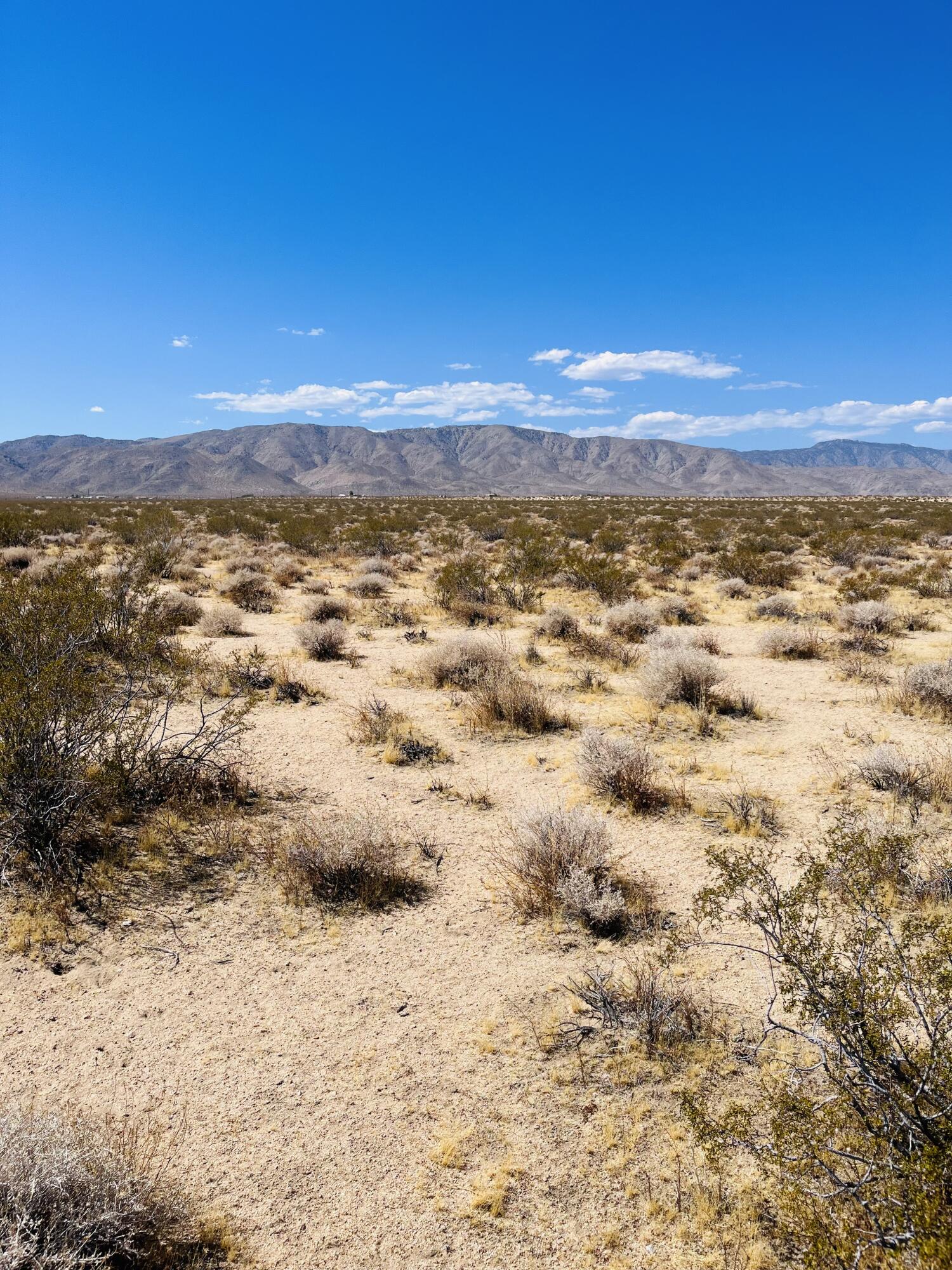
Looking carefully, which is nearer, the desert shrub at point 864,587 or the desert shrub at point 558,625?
the desert shrub at point 558,625

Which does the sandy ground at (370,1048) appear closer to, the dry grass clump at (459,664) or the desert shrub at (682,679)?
the desert shrub at (682,679)

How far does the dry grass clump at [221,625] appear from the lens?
44.0ft

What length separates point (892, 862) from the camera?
4.98 metres

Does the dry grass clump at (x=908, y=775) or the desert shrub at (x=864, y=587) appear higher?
the desert shrub at (x=864, y=587)

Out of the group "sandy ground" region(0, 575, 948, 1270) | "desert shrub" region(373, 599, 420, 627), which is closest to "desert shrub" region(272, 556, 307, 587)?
"desert shrub" region(373, 599, 420, 627)

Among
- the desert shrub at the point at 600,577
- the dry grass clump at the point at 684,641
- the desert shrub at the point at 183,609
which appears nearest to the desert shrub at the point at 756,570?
the desert shrub at the point at 600,577

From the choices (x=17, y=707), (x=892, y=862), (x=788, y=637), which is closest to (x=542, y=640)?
(x=788, y=637)

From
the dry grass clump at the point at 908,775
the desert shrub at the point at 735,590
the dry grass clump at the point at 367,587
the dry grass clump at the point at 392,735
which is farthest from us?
the dry grass clump at the point at 367,587

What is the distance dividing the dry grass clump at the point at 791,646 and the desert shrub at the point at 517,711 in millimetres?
4977

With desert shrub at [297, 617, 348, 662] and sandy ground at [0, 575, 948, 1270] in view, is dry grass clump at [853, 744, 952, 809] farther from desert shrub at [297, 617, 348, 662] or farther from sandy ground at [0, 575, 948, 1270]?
desert shrub at [297, 617, 348, 662]

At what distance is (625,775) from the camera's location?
664cm

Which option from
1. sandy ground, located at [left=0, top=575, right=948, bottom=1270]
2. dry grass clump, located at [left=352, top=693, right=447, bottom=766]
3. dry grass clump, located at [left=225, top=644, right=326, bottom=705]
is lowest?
sandy ground, located at [left=0, top=575, right=948, bottom=1270]

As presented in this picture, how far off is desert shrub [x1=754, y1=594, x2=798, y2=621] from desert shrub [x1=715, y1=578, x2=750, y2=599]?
216cm

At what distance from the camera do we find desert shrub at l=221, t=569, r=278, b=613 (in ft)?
52.8
